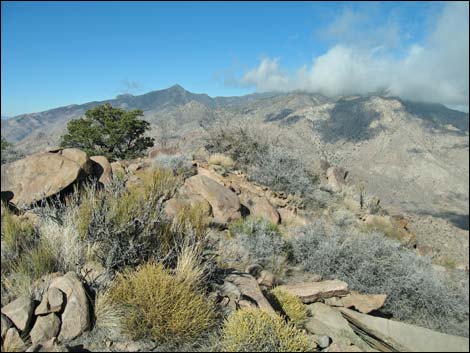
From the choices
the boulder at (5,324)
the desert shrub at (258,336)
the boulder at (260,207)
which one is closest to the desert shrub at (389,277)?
the boulder at (260,207)

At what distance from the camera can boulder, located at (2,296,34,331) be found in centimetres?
261

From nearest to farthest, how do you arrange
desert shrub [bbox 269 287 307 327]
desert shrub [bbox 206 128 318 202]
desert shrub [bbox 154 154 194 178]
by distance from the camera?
desert shrub [bbox 269 287 307 327]
desert shrub [bbox 154 154 194 178]
desert shrub [bbox 206 128 318 202]

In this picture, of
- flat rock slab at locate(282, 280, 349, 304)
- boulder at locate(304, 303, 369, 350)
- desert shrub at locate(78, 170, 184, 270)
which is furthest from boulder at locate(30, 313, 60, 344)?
flat rock slab at locate(282, 280, 349, 304)

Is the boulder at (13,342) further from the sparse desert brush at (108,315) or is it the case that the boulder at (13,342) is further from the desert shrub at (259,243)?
the desert shrub at (259,243)

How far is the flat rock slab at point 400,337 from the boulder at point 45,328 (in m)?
3.48

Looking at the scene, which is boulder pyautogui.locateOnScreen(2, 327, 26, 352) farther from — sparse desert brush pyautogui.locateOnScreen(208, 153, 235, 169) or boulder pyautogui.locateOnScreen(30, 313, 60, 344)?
sparse desert brush pyautogui.locateOnScreen(208, 153, 235, 169)

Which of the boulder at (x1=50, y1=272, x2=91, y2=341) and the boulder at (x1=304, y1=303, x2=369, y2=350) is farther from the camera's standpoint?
the boulder at (x1=304, y1=303, x2=369, y2=350)

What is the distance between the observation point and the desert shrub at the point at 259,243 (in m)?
6.37

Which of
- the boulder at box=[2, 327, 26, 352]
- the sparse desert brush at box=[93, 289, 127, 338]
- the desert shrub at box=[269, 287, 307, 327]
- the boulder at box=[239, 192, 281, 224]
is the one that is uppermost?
the boulder at box=[2, 327, 26, 352]

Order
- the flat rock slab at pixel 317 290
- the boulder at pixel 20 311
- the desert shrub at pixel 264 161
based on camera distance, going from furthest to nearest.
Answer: the desert shrub at pixel 264 161
the flat rock slab at pixel 317 290
the boulder at pixel 20 311

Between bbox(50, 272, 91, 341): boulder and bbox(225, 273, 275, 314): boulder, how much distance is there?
1.82 m

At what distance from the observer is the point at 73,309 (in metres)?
2.87

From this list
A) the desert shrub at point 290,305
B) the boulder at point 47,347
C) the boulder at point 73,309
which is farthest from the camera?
the desert shrub at point 290,305

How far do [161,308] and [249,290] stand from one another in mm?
1495
